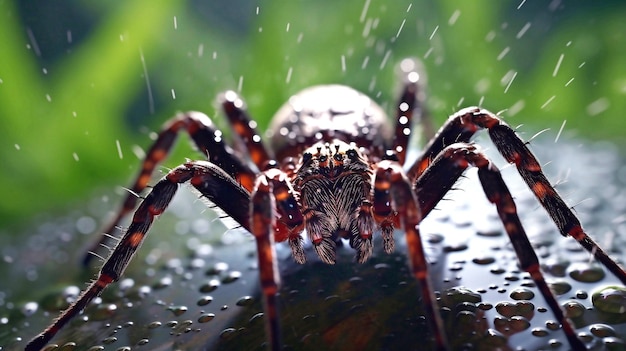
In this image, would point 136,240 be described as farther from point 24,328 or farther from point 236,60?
point 236,60

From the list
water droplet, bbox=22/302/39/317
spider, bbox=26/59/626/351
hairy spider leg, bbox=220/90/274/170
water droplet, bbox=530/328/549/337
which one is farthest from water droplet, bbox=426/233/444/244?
water droplet, bbox=22/302/39/317

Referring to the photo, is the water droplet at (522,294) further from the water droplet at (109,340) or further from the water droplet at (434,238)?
the water droplet at (109,340)

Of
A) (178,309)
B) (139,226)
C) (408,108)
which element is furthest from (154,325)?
(408,108)

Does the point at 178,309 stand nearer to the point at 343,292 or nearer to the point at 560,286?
the point at 343,292

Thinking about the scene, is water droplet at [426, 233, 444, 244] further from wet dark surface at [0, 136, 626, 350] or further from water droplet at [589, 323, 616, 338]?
water droplet at [589, 323, 616, 338]

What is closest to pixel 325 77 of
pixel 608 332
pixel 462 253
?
pixel 462 253

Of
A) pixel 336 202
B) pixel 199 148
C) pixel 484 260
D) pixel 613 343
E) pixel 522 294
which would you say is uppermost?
pixel 199 148
